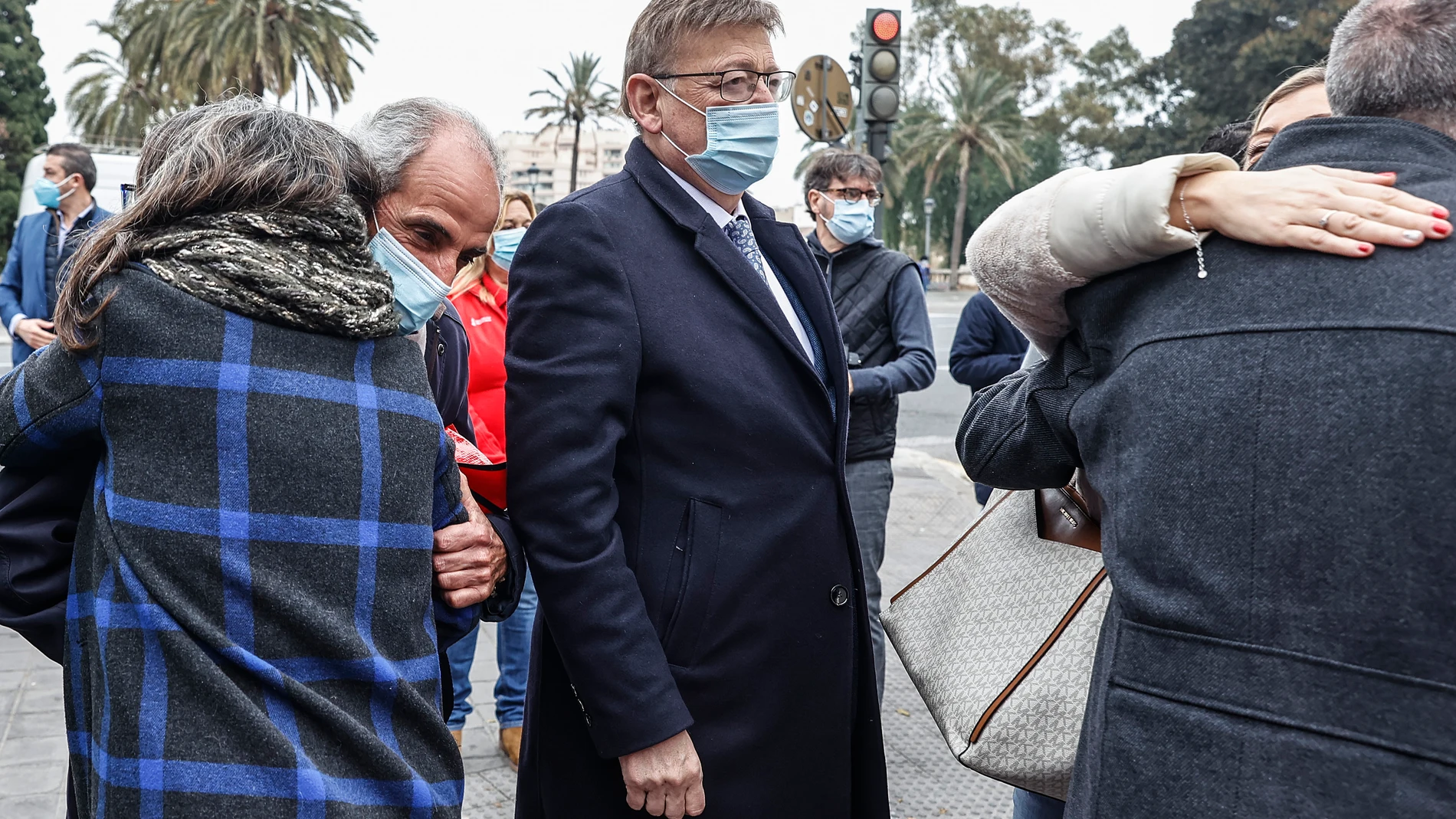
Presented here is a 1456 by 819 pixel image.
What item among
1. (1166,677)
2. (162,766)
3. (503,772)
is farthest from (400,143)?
(503,772)

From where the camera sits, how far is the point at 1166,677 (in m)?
1.37

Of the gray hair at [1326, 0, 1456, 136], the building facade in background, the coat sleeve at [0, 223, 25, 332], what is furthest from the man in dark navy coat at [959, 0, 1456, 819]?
the building facade in background

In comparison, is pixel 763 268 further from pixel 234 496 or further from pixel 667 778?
pixel 234 496

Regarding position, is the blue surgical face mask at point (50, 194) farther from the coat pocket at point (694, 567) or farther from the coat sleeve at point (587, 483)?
the coat pocket at point (694, 567)

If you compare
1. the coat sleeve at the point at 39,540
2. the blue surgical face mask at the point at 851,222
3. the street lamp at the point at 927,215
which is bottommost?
the street lamp at the point at 927,215

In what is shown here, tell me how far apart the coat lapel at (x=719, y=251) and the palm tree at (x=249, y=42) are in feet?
80.0

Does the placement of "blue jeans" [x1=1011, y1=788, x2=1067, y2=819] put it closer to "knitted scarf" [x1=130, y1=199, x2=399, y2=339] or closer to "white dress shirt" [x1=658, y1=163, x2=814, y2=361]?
"white dress shirt" [x1=658, y1=163, x2=814, y2=361]

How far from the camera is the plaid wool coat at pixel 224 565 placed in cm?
144

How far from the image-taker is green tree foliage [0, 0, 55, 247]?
3506 cm

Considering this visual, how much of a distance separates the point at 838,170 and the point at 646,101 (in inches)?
90.2

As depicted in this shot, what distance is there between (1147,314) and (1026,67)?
58.9 metres

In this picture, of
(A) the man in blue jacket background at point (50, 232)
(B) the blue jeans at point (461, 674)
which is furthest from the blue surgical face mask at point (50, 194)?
(B) the blue jeans at point (461, 674)

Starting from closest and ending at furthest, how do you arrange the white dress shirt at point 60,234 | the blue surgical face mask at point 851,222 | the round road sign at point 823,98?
1. the blue surgical face mask at point 851,222
2. the white dress shirt at point 60,234
3. the round road sign at point 823,98

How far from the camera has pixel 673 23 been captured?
2.26 m
